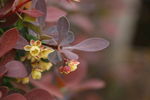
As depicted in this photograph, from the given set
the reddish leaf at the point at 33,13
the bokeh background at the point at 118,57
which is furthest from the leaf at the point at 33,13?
the bokeh background at the point at 118,57

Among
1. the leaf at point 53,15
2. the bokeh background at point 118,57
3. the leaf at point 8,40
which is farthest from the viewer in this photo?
the bokeh background at point 118,57

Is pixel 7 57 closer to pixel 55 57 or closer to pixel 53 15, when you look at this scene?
pixel 55 57

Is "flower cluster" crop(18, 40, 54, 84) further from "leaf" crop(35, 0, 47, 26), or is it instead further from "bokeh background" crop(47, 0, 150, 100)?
"bokeh background" crop(47, 0, 150, 100)

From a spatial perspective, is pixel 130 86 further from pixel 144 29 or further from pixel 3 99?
pixel 3 99

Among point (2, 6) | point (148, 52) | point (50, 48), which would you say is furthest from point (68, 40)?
point (148, 52)

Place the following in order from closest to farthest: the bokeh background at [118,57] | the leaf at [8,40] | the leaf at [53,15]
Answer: the leaf at [8,40], the leaf at [53,15], the bokeh background at [118,57]

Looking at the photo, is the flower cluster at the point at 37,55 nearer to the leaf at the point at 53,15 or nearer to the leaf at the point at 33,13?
the leaf at the point at 33,13

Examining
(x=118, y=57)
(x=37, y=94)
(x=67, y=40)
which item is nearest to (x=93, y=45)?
(x=67, y=40)

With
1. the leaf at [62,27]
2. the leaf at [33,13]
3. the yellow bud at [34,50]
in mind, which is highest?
the leaf at [33,13]

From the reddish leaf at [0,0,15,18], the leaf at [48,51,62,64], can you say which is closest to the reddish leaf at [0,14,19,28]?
the reddish leaf at [0,0,15,18]

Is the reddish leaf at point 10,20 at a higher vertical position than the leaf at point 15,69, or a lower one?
higher

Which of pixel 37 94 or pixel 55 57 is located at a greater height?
pixel 55 57
